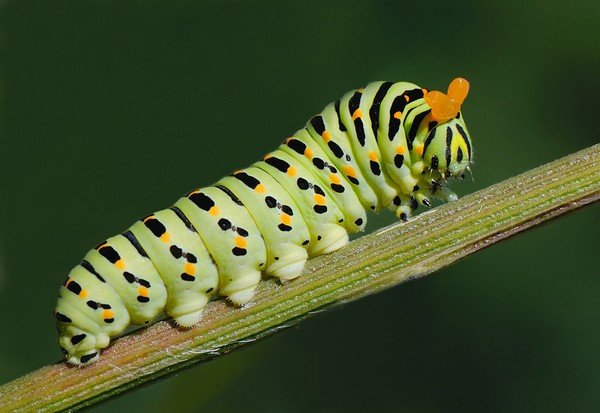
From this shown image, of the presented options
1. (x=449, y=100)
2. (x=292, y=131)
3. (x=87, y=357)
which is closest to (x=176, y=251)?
(x=87, y=357)

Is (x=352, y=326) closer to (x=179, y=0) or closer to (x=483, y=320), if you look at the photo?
(x=483, y=320)

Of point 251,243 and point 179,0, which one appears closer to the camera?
point 251,243

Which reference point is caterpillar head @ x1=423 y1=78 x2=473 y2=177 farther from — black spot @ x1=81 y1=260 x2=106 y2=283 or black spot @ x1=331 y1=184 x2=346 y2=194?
black spot @ x1=81 y1=260 x2=106 y2=283

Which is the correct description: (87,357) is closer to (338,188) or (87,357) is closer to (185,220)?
(185,220)

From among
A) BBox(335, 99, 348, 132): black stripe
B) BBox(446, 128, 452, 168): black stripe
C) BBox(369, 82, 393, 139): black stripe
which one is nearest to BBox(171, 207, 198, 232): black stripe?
BBox(335, 99, 348, 132): black stripe

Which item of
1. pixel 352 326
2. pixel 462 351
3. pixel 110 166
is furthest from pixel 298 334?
pixel 110 166

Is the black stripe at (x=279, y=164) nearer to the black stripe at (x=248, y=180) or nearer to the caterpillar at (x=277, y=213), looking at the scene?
the caterpillar at (x=277, y=213)
